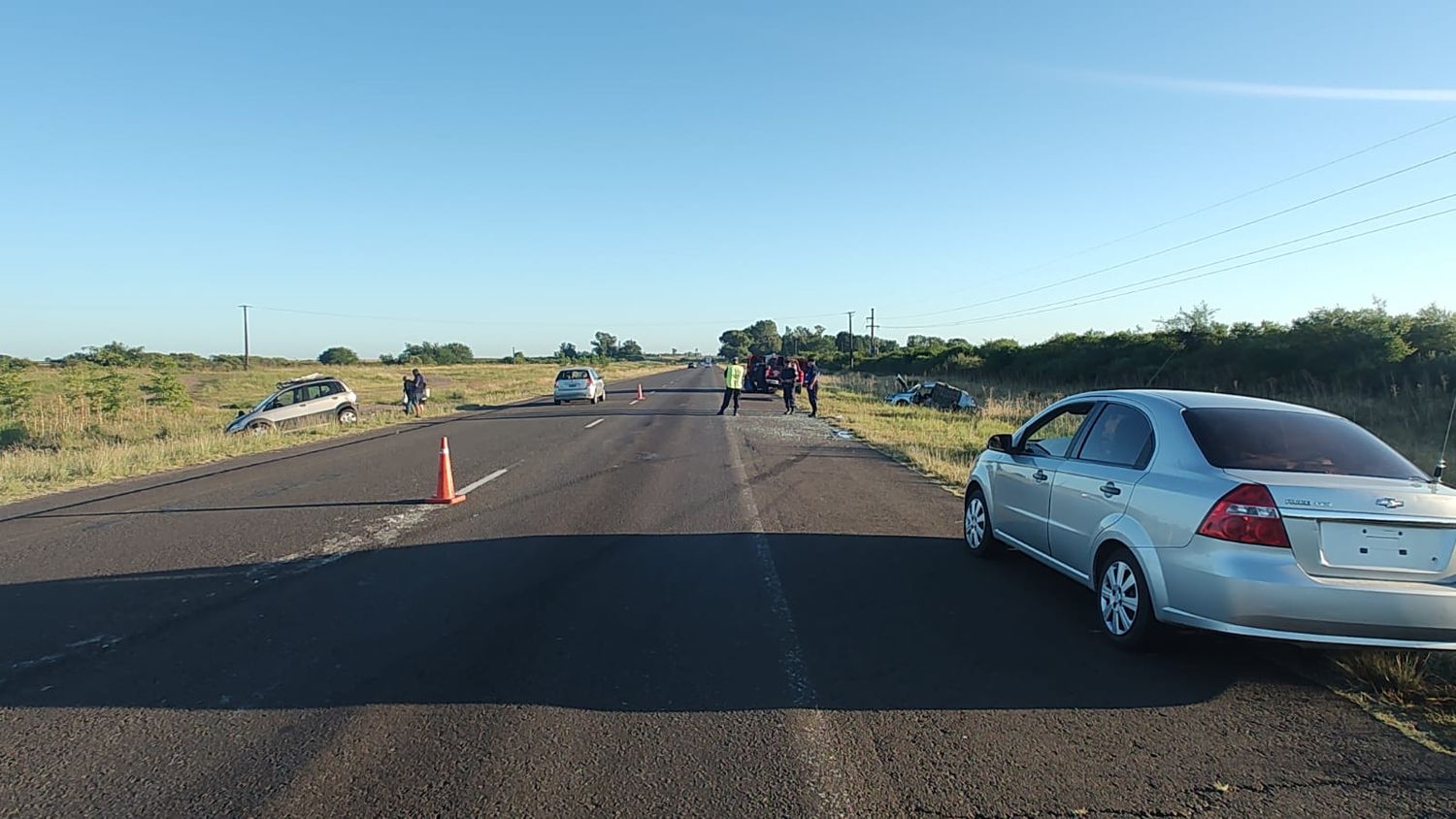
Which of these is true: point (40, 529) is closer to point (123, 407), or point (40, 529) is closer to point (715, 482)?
point (715, 482)

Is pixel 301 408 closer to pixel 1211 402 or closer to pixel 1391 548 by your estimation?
pixel 1211 402

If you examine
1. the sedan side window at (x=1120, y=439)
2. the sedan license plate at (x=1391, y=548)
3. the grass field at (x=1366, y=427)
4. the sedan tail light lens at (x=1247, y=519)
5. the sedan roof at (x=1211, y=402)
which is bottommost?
the grass field at (x=1366, y=427)

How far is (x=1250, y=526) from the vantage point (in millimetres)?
4504

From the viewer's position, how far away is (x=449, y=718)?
4098mm

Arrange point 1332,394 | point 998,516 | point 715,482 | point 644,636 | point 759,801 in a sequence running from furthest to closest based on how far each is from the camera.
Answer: point 1332,394
point 715,482
point 998,516
point 644,636
point 759,801

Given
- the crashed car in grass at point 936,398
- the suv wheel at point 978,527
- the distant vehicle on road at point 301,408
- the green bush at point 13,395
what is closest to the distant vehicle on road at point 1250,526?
the suv wheel at point 978,527

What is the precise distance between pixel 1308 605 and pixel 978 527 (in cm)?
341

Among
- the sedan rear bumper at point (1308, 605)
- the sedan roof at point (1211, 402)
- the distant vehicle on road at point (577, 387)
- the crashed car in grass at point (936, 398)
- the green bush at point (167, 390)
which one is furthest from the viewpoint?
the distant vehicle on road at point (577, 387)

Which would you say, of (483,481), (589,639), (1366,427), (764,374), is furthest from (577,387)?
(589,639)

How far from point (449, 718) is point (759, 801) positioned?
1683mm

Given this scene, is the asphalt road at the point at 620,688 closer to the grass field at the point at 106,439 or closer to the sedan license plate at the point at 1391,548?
the sedan license plate at the point at 1391,548

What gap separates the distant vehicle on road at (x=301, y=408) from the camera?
22.5 m

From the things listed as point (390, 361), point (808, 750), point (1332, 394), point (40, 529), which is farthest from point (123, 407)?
point (390, 361)

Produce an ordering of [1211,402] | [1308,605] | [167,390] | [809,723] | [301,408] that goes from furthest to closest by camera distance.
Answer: [167,390] → [301,408] → [1211,402] → [1308,605] → [809,723]
